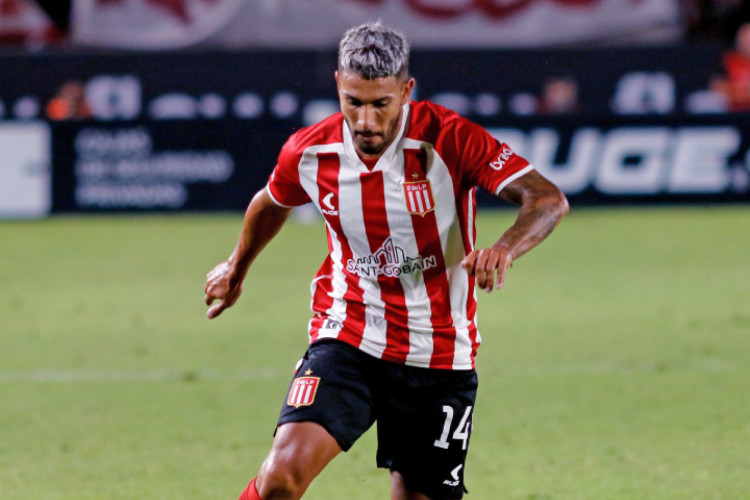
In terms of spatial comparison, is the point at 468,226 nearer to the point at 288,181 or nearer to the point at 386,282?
the point at 386,282

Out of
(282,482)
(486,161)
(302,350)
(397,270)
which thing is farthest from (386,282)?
(302,350)

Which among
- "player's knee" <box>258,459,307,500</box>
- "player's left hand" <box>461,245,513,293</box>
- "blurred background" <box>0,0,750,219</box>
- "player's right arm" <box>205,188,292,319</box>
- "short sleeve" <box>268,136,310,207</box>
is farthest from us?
"blurred background" <box>0,0,750,219</box>

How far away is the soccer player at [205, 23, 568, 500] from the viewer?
13.5ft

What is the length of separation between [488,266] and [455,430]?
0.88 metres

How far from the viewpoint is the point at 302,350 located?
9.01 metres

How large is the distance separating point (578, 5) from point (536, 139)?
4803mm

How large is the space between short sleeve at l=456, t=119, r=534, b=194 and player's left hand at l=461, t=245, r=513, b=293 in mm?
414

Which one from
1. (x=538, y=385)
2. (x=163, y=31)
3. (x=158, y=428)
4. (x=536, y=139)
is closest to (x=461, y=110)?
(x=536, y=139)

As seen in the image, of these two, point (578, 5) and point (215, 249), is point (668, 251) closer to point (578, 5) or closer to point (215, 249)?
point (215, 249)

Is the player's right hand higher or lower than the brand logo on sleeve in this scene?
lower

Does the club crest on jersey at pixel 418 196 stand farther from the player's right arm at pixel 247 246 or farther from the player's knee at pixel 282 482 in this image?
the player's knee at pixel 282 482

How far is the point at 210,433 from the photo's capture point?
6844 millimetres

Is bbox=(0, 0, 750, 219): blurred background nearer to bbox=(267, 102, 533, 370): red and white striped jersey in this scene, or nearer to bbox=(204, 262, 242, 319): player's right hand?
bbox=(204, 262, 242, 319): player's right hand

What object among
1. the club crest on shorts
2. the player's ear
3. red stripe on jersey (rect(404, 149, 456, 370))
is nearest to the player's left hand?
red stripe on jersey (rect(404, 149, 456, 370))
